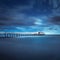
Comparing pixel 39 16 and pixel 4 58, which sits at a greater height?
pixel 39 16

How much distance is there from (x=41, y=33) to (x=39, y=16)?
40cm

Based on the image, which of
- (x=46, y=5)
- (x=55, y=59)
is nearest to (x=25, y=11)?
(x=46, y=5)

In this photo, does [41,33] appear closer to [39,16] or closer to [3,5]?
[39,16]

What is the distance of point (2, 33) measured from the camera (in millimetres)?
2486

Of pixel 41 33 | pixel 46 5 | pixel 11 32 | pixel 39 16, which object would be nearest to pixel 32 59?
pixel 41 33

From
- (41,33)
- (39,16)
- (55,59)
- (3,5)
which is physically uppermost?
(3,5)

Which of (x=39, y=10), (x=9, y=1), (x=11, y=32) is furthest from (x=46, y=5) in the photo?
(x=11, y=32)

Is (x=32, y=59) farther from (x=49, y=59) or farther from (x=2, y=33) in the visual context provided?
(x=2, y=33)

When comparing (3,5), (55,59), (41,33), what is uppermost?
(3,5)

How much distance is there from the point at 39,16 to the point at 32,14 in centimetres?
17

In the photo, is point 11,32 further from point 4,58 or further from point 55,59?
point 55,59

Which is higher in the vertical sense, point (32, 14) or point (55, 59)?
point (32, 14)

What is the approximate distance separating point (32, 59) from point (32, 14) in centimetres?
106

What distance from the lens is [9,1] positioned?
2.46 meters
